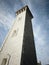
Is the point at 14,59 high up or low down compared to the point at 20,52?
down

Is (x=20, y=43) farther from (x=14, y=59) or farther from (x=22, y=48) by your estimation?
(x=14, y=59)

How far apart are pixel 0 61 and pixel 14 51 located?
264 centimetres

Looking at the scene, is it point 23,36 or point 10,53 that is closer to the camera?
point 10,53

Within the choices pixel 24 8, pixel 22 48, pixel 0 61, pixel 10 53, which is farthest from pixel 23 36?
pixel 24 8

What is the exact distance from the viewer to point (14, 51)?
10.9 m

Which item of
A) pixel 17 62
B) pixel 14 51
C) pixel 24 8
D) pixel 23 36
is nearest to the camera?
pixel 17 62

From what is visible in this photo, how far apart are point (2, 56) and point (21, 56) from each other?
12.1 feet

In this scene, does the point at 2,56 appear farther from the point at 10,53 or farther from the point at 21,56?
the point at 21,56

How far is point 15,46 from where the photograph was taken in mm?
11469

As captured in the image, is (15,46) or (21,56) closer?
(21,56)

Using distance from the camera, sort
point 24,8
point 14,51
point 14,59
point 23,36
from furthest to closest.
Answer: point 24,8
point 23,36
point 14,51
point 14,59

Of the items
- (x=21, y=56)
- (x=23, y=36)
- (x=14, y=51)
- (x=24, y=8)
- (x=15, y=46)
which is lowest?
(x=21, y=56)

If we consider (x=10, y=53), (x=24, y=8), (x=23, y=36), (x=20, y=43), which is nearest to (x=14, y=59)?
(x=10, y=53)

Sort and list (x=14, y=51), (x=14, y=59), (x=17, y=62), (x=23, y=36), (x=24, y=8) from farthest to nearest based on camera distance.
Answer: (x=24, y=8) → (x=23, y=36) → (x=14, y=51) → (x=14, y=59) → (x=17, y=62)
